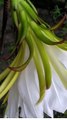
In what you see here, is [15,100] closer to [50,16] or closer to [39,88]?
[39,88]

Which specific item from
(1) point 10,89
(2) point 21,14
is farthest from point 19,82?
(2) point 21,14

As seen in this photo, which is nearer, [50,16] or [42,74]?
[42,74]

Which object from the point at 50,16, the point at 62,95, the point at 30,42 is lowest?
the point at 50,16

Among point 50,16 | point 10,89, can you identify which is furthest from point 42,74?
point 50,16

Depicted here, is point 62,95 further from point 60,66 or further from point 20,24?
point 20,24

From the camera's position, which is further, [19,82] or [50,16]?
[50,16]

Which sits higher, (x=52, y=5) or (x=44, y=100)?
(x=44, y=100)

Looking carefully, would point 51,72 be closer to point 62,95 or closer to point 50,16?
point 62,95

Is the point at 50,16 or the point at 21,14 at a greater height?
the point at 21,14
